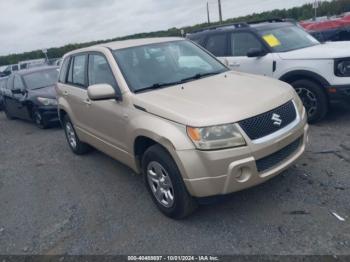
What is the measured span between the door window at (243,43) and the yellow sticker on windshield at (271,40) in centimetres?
14

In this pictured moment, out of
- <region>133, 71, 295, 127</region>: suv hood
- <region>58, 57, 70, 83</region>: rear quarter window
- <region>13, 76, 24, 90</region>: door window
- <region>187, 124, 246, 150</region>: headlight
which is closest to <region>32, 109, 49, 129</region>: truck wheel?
<region>13, 76, 24, 90</region>: door window

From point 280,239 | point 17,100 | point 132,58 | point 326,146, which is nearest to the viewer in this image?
point 280,239

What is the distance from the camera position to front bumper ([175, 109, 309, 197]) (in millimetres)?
2998

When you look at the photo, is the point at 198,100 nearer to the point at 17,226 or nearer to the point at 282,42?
the point at 17,226

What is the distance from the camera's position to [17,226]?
3.96 metres

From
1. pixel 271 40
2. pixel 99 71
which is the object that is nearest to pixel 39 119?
pixel 99 71

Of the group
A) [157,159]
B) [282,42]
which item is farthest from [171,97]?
[282,42]

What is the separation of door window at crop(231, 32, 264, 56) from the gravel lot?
7.07ft

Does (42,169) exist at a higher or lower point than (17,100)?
lower

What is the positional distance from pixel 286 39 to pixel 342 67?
4.61ft

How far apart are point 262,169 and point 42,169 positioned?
157 inches

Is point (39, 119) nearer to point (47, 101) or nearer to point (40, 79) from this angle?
point (47, 101)

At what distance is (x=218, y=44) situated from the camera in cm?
720

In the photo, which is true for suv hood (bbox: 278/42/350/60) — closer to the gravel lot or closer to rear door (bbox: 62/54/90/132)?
the gravel lot
